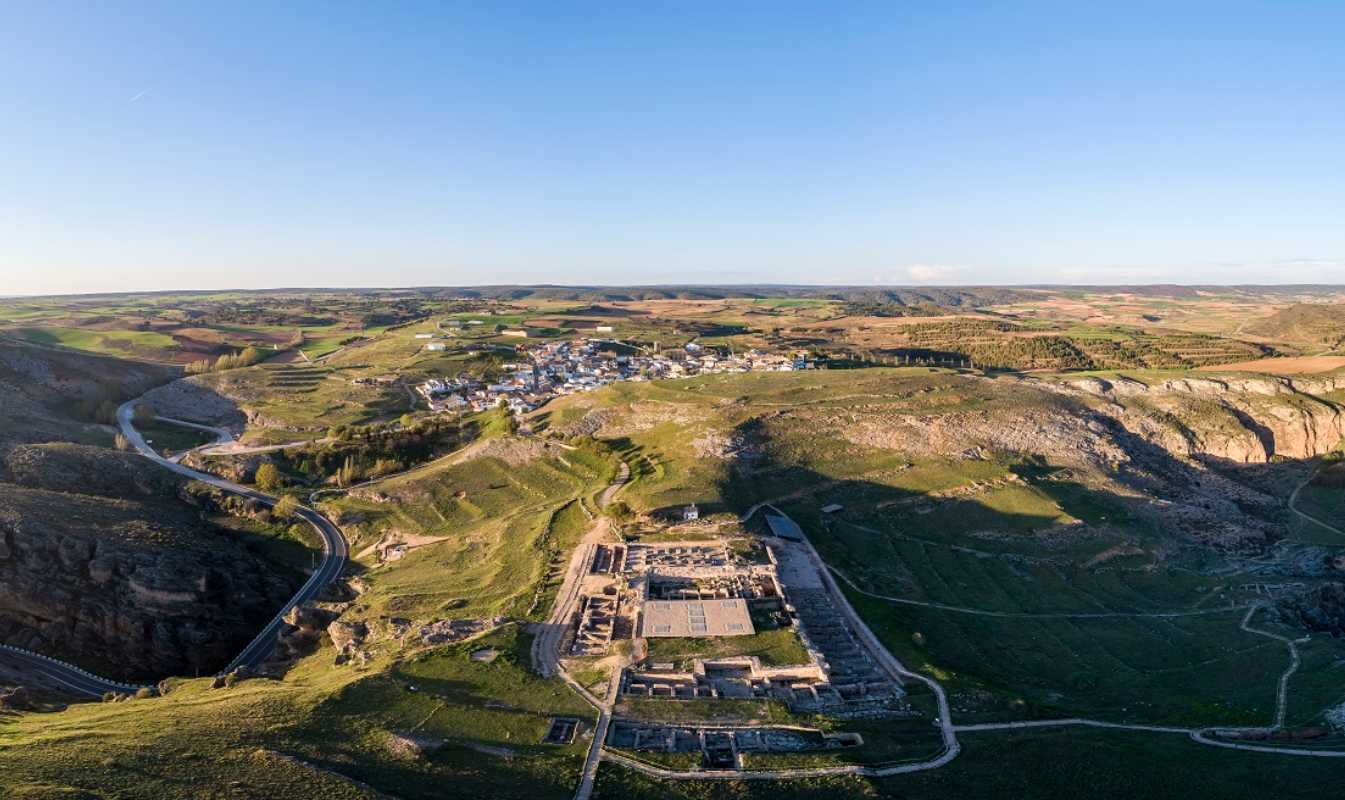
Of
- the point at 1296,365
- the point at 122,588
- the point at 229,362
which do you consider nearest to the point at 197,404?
the point at 229,362

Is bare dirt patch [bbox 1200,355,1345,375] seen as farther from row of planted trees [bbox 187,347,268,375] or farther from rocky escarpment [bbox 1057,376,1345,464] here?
row of planted trees [bbox 187,347,268,375]

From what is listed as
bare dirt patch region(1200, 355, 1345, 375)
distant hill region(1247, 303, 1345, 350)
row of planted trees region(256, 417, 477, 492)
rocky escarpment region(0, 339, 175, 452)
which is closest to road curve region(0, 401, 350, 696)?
row of planted trees region(256, 417, 477, 492)

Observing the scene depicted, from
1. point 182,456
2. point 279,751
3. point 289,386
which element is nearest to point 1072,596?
point 279,751

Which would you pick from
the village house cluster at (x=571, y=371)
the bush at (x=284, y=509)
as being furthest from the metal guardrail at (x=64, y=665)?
the village house cluster at (x=571, y=371)

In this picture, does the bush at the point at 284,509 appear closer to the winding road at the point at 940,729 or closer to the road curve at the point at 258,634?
the road curve at the point at 258,634

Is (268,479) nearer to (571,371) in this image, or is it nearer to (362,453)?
(362,453)

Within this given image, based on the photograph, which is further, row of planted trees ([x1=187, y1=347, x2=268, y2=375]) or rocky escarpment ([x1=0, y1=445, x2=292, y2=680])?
row of planted trees ([x1=187, y1=347, x2=268, y2=375])

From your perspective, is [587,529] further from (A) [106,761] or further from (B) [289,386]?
(B) [289,386]
